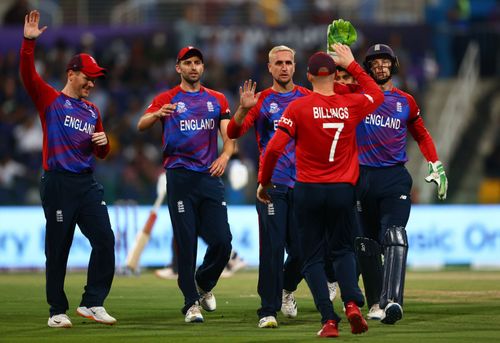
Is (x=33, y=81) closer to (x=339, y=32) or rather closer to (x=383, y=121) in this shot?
(x=339, y=32)

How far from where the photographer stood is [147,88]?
29172mm

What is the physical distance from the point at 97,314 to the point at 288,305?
2.07 m

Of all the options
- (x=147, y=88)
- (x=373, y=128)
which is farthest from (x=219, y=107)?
(x=147, y=88)

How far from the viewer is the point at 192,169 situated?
1323cm

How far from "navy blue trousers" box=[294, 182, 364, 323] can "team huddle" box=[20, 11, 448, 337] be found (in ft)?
0.04

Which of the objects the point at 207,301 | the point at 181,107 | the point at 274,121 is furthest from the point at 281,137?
the point at 207,301

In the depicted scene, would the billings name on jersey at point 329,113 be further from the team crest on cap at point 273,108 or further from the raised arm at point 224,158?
the raised arm at point 224,158

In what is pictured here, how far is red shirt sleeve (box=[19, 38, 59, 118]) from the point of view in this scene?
1218 cm

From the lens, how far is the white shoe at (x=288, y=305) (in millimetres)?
13461

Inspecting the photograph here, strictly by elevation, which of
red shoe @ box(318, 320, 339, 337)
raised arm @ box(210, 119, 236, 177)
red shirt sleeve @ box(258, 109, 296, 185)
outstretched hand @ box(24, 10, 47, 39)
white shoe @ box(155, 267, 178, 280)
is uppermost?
outstretched hand @ box(24, 10, 47, 39)

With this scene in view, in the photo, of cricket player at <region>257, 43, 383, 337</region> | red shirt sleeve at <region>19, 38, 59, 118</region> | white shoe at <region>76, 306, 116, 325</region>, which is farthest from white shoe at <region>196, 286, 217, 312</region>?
red shirt sleeve at <region>19, 38, 59, 118</region>

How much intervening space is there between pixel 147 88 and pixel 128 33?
149 centimetres

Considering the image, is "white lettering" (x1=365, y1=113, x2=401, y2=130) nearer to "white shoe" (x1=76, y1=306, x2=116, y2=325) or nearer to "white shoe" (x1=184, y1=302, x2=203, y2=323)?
"white shoe" (x1=184, y1=302, x2=203, y2=323)

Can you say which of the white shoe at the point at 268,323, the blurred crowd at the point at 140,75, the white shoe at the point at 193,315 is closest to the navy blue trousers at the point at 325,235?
the white shoe at the point at 268,323
